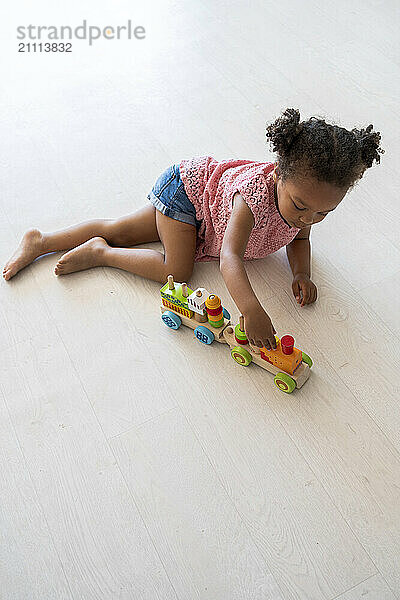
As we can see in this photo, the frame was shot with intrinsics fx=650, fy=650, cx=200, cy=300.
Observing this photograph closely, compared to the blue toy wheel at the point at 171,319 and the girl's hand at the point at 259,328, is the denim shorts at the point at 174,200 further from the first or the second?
the girl's hand at the point at 259,328

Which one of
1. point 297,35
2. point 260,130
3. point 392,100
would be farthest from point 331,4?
point 260,130

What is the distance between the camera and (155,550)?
97cm

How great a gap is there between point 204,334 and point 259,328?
156 millimetres

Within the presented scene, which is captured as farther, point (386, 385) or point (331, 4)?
point (331, 4)

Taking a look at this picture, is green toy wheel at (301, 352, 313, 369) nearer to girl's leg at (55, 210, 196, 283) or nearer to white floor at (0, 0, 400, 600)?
white floor at (0, 0, 400, 600)

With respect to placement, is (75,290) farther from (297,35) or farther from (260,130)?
(297,35)

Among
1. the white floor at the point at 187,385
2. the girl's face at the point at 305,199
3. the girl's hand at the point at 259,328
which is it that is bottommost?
the white floor at the point at 187,385

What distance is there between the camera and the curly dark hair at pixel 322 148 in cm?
102

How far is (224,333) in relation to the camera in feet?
3.87

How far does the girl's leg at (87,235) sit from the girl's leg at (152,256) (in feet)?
0.12

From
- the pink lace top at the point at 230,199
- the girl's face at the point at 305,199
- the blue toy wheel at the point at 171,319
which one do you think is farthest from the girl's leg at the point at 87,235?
the girl's face at the point at 305,199

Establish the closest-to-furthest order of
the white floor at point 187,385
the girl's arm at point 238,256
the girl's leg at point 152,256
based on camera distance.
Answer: the white floor at point 187,385, the girl's arm at point 238,256, the girl's leg at point 152,256

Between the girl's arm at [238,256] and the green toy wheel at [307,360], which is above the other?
the girl's arm at [238,256]

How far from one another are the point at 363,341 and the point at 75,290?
0.58 metres
